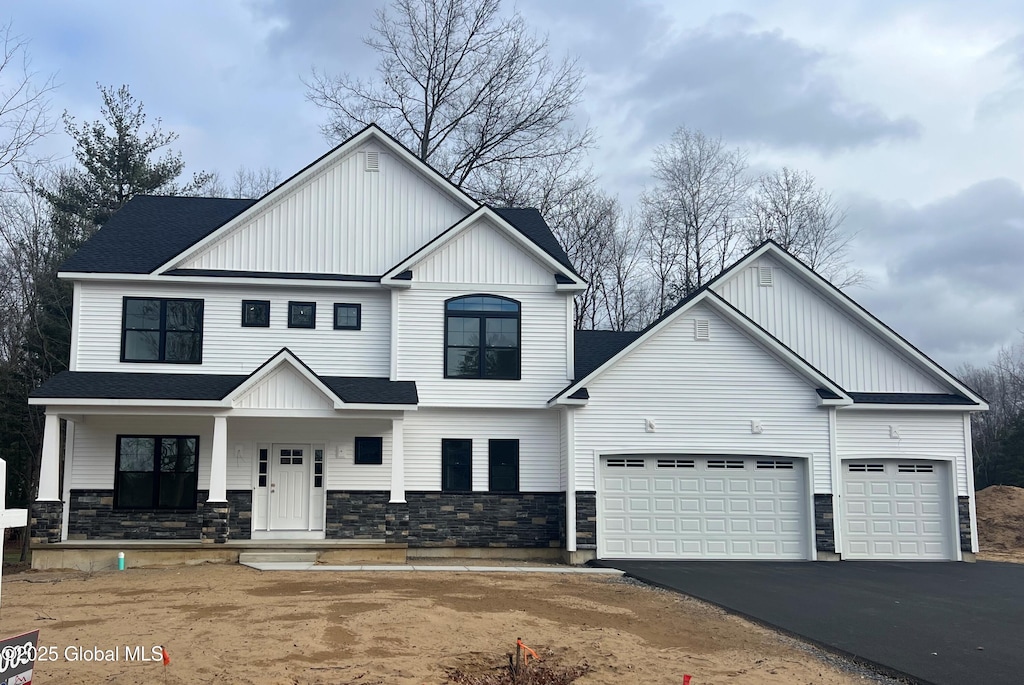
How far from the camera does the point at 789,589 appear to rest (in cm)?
1462

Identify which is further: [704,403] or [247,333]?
[247,333]

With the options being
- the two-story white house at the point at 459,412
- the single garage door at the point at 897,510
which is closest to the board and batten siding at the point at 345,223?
the two-story white house at the point at 459,412

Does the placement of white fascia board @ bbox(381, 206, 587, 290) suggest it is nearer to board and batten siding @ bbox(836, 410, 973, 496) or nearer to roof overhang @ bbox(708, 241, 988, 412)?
roof overhang @ bbox(708, 241, 988, 412)

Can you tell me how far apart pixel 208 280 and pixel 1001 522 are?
77.4 ft

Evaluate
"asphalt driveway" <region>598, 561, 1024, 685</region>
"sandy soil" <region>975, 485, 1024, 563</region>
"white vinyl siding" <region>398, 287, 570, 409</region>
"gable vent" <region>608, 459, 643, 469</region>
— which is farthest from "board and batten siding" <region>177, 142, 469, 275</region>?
"sandy soil" <region>975, 485, 1024, 563</region>

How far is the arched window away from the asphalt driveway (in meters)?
5.16

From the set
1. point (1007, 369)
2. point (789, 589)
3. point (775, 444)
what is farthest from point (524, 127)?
point (1007, 369)

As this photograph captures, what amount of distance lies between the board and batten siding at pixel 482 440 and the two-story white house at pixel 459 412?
0.05m

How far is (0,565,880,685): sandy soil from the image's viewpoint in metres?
8.45

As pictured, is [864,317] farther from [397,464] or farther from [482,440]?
[397,464]

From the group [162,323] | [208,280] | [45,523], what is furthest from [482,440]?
[45,523]

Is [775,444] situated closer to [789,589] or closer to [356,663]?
[789,589]

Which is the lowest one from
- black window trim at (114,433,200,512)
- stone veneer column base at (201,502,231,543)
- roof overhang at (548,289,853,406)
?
stone veneer column base at (201,502,231,543)

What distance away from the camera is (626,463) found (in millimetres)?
19219
